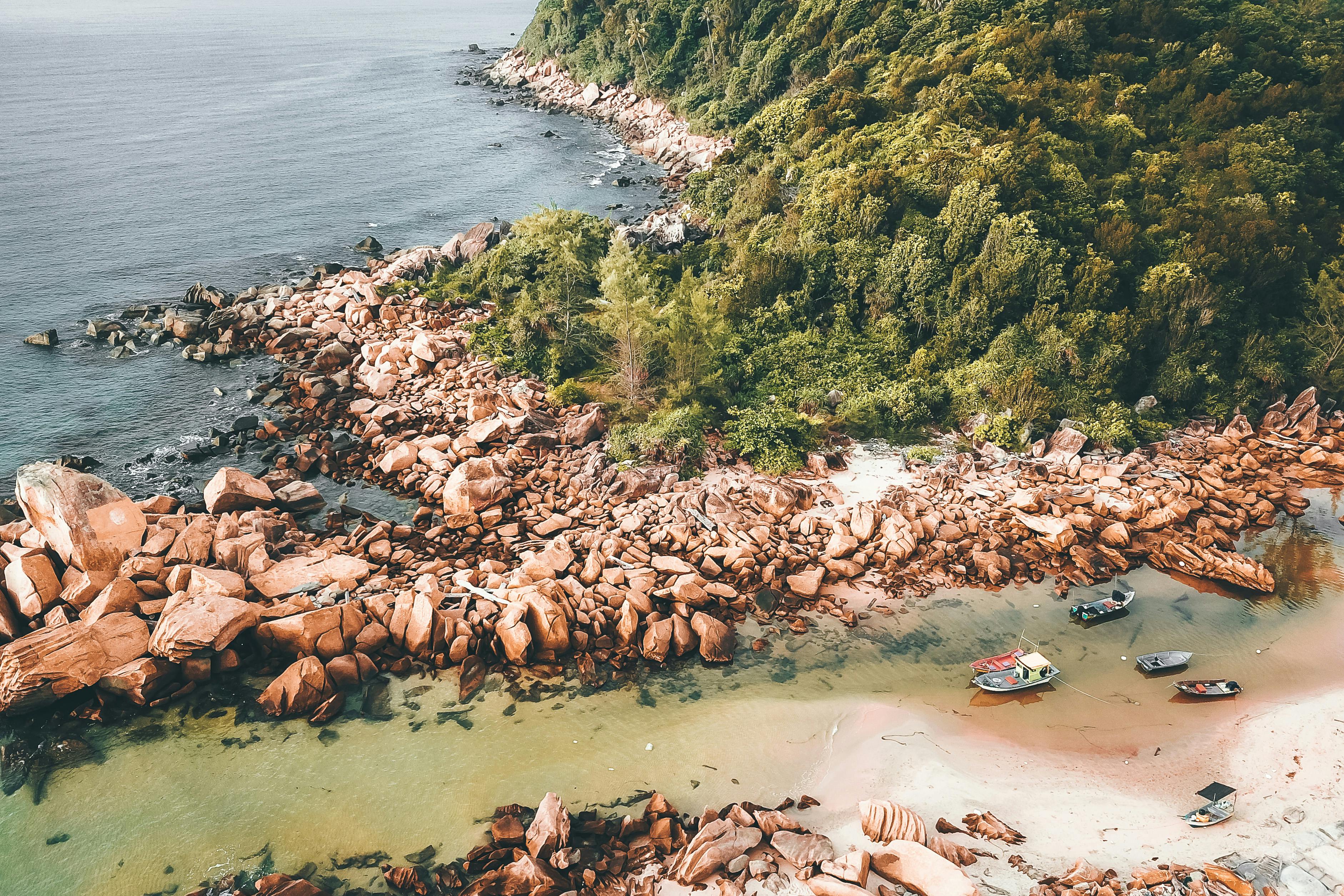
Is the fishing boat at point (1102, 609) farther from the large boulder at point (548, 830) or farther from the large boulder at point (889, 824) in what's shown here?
the large boulder at point (548, 830)

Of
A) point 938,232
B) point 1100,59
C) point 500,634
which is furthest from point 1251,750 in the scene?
point 1100,59

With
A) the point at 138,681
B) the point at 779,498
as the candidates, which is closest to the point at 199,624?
the point at 138,681

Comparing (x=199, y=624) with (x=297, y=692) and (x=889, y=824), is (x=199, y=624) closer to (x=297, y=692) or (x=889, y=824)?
(x=297, y=692)

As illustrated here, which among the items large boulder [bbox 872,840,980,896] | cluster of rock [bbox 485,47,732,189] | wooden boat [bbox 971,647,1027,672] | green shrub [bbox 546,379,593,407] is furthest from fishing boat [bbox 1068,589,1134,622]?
cluster of rock [bbox 485,47,732,189]

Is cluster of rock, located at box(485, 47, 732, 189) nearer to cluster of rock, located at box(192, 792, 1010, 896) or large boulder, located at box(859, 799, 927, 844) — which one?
large boulder, located at box(859, 799, 927, 844)

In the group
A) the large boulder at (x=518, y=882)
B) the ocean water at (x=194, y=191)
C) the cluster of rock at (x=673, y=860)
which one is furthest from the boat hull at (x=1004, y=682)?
the ocean water at (x=194, y=191)
